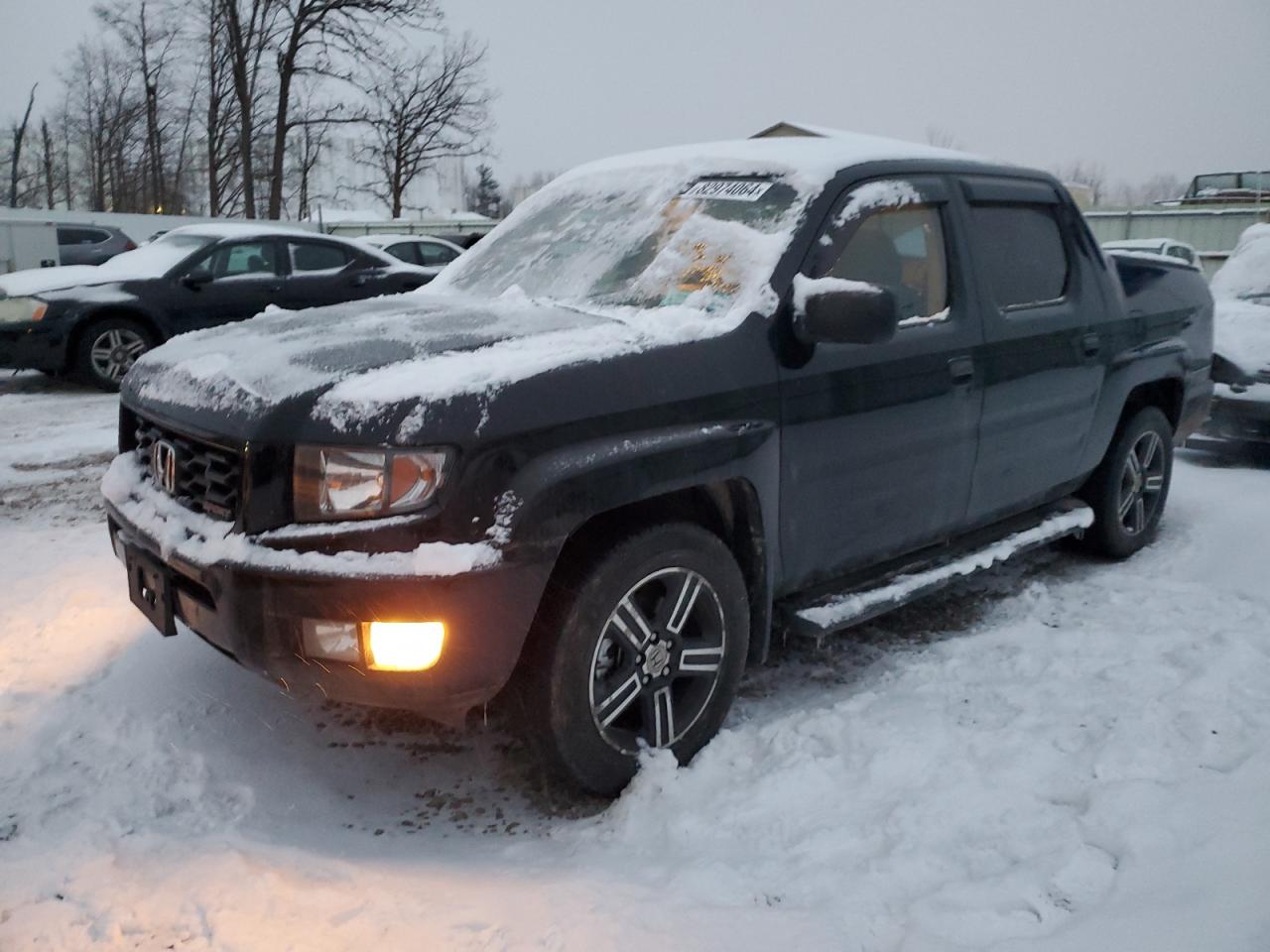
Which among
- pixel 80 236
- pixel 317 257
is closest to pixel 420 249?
pixel 317 257

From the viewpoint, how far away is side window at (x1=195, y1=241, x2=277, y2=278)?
9.66 metres

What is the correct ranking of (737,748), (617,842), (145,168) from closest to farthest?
(617,842) → (737,748) → (145,168)

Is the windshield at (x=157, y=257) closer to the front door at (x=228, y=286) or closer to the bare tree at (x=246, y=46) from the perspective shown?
the front door at (x=228, y=286)

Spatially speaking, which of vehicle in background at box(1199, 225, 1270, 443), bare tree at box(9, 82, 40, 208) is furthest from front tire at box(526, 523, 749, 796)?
bare tree at box(9, 82, 40, 208)

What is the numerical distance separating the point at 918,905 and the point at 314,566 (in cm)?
152

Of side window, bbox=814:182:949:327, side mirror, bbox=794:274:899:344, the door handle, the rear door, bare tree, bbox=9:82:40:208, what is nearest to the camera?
side mirror, bbox=794:274:899:344

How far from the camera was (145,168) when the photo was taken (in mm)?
43219

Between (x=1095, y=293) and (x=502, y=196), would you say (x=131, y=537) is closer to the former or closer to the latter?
(x=1095, y=293)

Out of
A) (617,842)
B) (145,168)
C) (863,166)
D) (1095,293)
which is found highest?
(145,168)

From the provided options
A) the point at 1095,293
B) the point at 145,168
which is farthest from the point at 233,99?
the point at 1095,293

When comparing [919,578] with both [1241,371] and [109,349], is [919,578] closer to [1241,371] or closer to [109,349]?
[1241,371]

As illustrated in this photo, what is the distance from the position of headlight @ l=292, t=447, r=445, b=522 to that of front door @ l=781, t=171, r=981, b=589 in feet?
3.61

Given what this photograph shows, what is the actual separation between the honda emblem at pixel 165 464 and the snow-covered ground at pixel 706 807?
0.75 m

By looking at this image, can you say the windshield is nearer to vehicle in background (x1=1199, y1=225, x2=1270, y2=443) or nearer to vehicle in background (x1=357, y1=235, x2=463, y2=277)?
vehicle in background (x1=357, y1=235, x2=463, y2=277)
